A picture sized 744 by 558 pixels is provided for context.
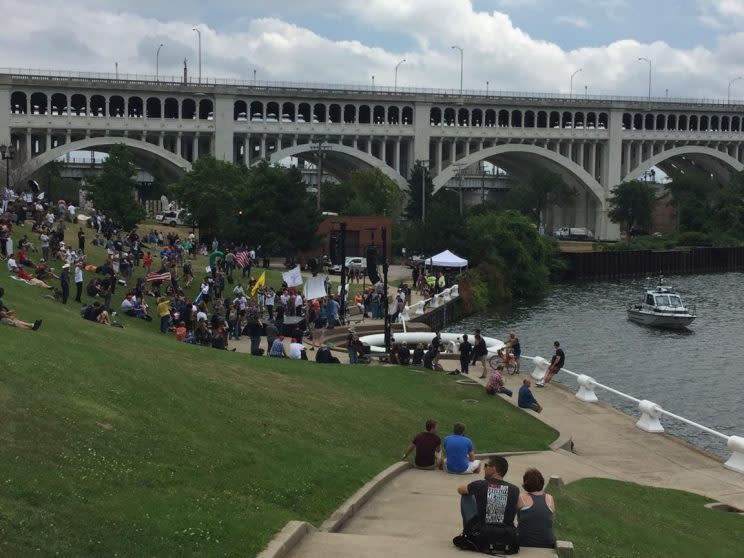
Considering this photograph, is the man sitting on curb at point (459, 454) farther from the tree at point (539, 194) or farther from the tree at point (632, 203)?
Result: the tree at point (632, 203)

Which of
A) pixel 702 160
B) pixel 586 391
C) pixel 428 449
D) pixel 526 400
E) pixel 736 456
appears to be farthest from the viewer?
pixel 702 160

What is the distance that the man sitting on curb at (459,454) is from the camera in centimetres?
1867

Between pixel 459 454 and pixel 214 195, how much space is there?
60.2 meters

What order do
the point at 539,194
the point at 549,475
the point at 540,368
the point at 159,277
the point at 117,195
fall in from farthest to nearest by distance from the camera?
the point at 539,194, the point at 117,195, the point at 159,277, the point at 540,368, the point at 549,475

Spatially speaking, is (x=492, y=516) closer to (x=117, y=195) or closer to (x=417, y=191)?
(x=117, y=195)

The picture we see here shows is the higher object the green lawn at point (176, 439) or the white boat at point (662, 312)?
the green lawn at point (176, 439)

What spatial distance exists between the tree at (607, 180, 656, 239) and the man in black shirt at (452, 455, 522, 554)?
111 metres

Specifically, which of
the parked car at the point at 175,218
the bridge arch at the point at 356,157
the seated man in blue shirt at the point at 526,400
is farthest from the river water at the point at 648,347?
the bridge arch at the point at 356,157

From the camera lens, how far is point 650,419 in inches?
1110

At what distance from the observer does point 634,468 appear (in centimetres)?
2425

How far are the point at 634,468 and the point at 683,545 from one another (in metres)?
7.51

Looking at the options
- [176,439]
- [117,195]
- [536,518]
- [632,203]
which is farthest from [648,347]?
[632,203]

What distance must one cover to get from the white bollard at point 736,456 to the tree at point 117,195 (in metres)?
49.1

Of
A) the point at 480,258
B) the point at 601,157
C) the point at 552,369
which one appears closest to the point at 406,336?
the point at 552,369
